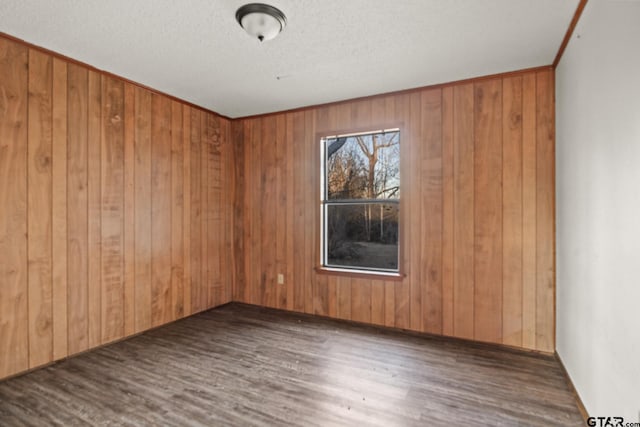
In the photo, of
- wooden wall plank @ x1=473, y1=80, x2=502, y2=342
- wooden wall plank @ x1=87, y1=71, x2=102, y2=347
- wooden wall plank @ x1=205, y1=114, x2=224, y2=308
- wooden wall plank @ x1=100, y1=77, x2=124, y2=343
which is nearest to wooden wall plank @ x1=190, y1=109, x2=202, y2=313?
wooden wall plank @ x1=205, y1=114, x2=224, y2=308

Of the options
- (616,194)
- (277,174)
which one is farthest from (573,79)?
(277,174)

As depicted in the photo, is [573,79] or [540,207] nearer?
[573,79]

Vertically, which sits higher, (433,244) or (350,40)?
(350,40)

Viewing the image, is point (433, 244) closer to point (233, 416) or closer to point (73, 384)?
point (233, 416)

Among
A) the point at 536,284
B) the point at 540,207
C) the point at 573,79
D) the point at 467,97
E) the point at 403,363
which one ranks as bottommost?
the point at 403,363

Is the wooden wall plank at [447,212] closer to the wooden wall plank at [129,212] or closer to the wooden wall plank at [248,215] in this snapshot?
the wooden wall plank at [248,215]

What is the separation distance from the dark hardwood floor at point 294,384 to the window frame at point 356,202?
2.12 feet

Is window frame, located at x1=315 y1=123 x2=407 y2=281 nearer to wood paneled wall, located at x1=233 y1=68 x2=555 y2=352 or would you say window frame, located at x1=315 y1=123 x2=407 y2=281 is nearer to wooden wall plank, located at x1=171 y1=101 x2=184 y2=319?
wood paneled wall, located at x1=233 y1=68 x2=555 y2=352

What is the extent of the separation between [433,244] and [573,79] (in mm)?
1683

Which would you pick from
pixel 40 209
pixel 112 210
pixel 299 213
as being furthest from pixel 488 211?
pixel 40 209

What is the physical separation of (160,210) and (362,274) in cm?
233

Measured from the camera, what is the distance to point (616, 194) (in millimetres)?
1469

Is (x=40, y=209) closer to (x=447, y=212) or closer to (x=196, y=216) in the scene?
(x=196, y=216)

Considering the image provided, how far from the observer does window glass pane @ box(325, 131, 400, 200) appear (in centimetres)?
340
